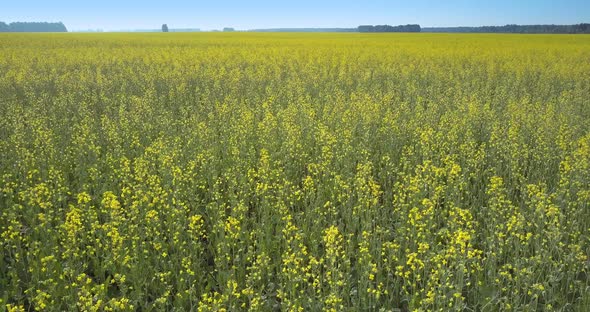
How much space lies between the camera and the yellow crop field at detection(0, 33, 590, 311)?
4.62 meters

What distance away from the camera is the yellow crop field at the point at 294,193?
4.62 meters

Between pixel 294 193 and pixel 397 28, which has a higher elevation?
pixel 397 28

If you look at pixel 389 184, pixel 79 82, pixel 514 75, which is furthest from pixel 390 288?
pixel 514 75

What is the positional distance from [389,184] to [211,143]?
3.42 m

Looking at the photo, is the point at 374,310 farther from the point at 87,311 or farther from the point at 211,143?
the point at 211,143

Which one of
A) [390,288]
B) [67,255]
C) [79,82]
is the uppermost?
[79,82]

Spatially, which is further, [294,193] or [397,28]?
[397,28]

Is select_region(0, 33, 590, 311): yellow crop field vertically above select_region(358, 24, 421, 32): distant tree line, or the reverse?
select_region(358, 24, 421, 32): distant tree line

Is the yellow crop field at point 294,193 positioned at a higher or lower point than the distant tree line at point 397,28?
lower

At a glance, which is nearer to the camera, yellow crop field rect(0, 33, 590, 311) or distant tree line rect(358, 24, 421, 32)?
yellow crop field rect(0, 33, 590, 311)

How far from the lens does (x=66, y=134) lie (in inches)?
378

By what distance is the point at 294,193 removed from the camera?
253 inches

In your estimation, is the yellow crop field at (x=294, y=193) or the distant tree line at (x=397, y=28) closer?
the yellow crop field at (x=294, y=193)

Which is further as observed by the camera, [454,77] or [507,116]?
[454,77]
